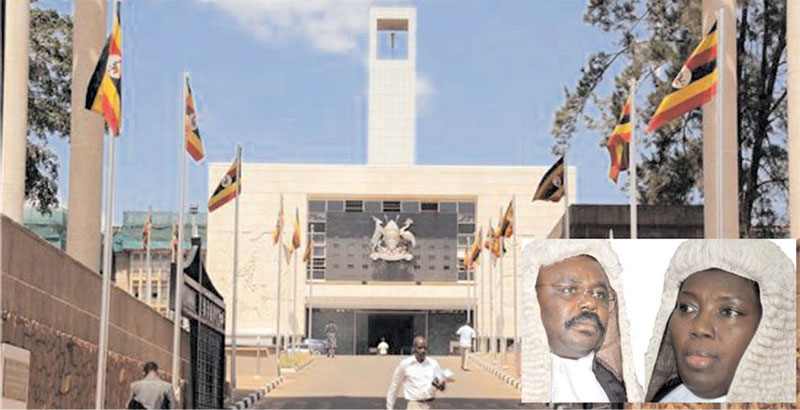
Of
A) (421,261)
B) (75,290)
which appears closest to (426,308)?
(421,261)

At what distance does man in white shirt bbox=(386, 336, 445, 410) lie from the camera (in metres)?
15.1

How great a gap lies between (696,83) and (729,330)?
426cm

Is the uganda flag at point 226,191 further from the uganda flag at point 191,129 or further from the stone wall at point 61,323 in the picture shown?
the stone wall at point 61,323

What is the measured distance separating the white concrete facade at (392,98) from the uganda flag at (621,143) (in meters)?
51.4

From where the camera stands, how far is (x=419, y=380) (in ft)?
49.4

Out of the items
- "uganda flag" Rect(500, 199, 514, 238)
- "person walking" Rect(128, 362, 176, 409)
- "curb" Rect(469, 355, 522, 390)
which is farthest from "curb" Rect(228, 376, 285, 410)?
"person walking" Rect(128, 362, 176, 409)

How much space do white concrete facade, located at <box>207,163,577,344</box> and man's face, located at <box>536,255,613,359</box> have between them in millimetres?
57983

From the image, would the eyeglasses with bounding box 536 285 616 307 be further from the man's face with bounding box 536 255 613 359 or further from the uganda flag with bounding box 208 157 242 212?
the uganda flag with bounding box 208 157 242 212

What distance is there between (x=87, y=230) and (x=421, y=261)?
5286cm

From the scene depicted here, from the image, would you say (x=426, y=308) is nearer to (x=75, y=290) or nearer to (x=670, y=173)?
(x=670, y=173)

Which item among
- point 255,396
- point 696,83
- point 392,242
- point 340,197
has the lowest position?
point 255,396

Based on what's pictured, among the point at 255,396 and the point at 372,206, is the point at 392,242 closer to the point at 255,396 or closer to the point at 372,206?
the point at 372,206

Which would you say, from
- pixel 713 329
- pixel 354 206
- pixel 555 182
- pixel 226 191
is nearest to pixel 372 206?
pixel 354 206

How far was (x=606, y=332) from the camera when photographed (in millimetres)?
18203
